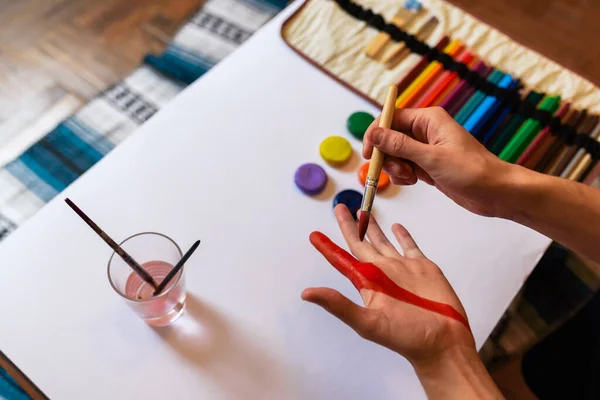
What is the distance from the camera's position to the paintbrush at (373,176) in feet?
2.28

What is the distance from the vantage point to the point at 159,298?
0.64m

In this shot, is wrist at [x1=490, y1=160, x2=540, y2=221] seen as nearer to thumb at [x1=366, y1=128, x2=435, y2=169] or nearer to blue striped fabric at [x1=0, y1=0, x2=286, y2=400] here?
thumb at [x1=366, y1=128, x2=435, y2=169]

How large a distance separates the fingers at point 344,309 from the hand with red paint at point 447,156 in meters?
→ 0.24

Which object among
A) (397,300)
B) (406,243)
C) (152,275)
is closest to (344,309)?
(397,300)

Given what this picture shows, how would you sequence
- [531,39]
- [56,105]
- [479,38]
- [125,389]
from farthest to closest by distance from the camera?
[531,39] → [56,105] → [479,38] → [125,389]

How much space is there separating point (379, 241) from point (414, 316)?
144mm

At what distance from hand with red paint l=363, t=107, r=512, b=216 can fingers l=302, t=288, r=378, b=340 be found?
0.80 feet

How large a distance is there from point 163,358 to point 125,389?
0.06m

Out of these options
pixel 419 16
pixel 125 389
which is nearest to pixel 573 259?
pixel 419 16

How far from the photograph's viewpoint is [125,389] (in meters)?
0.66

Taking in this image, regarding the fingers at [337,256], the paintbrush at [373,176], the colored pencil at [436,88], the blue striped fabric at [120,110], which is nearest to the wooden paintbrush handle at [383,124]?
the paintbrush at [373,176]

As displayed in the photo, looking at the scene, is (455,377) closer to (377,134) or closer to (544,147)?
(377,134)

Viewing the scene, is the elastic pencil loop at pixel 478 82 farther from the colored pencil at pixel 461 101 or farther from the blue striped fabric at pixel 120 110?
the blue striped fabric at pixel 120 110

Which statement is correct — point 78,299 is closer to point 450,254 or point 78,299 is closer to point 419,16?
point 450,254
